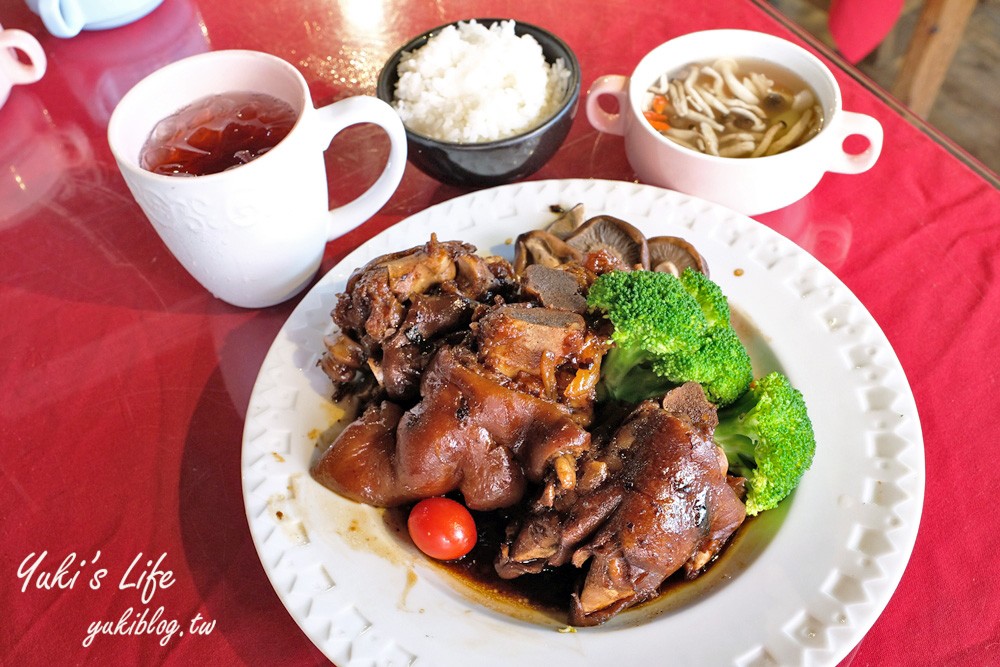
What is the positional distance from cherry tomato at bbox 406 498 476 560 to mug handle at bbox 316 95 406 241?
115cm

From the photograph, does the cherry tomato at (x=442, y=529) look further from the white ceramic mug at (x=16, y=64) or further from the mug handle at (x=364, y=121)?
the white ceramic mug at (x=16, y=64)

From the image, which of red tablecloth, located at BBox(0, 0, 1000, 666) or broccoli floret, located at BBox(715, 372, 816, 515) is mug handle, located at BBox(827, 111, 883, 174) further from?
broccoli floret, located at BBox(715, 372, 816, 515)

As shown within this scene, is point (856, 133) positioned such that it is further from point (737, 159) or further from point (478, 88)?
point (478, 88)

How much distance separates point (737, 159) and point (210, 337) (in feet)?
6.69

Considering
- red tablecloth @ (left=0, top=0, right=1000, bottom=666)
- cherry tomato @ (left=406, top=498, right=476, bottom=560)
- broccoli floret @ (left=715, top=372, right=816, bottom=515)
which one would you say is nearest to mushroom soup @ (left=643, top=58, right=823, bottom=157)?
red tablecloth @ (left=0, top=0, right=1000, bottom=666)

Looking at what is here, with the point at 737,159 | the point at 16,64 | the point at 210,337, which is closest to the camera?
the point at 737,159

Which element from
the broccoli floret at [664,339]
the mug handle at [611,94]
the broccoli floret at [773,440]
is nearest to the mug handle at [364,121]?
the mug handle at [611,94]

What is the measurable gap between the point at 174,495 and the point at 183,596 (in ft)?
1.14

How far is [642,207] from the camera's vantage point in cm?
269

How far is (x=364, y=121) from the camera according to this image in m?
2.47

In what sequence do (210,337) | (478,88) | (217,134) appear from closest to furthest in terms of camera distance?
1. (217,134)
2. (210,337)
3. (478,88)

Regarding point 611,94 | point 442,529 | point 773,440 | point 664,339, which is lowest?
point 442,529

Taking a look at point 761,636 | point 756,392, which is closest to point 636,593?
point 761,636

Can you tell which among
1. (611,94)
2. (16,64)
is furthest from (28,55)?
(611,94)
